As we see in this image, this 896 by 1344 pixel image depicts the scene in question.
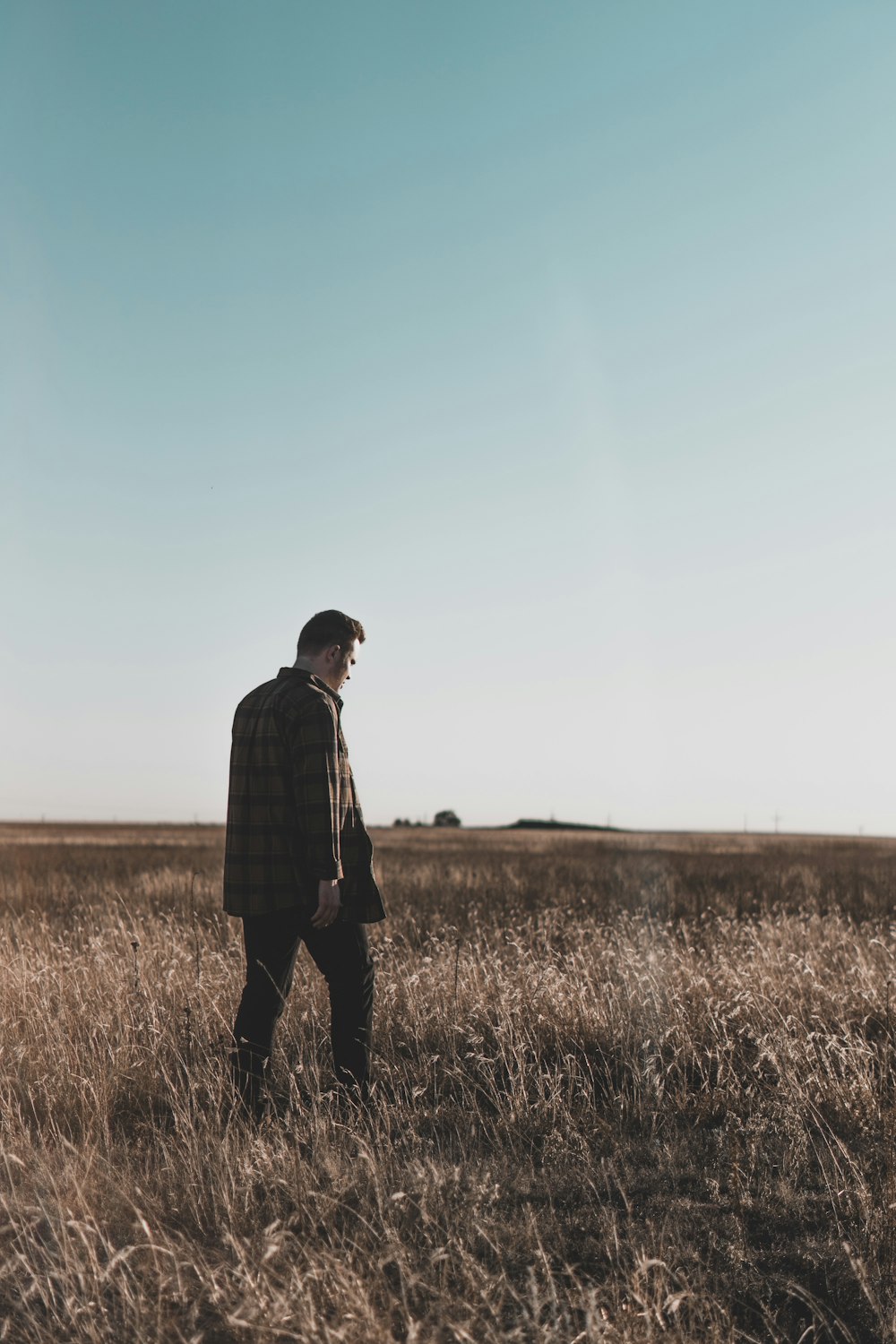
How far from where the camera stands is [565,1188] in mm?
3475

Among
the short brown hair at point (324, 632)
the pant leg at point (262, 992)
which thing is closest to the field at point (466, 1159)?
the pant leg at point (262, 992)

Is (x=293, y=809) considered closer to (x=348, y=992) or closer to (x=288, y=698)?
(x=288, y=698)

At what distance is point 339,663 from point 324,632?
0.15 meters

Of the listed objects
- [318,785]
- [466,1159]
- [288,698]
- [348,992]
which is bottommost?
[466,1159]

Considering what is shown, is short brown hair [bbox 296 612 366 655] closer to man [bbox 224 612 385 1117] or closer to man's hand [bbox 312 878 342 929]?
man [bbox 224 612 385 1117]

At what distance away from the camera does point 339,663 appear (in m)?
4.26

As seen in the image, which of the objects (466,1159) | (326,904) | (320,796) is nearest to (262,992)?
(326,904)

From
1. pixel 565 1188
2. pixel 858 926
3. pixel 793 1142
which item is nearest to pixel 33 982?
pixel 565 1188

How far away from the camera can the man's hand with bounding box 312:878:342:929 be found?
3.88 m

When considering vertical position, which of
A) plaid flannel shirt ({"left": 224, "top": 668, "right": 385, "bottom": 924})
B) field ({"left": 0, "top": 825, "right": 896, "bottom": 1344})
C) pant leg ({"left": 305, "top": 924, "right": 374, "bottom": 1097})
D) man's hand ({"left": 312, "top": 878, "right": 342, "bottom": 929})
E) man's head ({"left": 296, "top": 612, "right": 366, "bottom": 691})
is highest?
man's head ({"left": 296, "top": 612, "right": 366, "bottom": 691})

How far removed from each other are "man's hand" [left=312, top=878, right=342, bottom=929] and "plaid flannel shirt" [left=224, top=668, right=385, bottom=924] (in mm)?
43

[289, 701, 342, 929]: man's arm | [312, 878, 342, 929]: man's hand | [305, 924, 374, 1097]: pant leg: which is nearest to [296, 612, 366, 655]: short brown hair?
[289, 701, 342, 929]: man's arm

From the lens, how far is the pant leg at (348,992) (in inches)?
161

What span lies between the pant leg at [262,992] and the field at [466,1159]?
0.19 m
